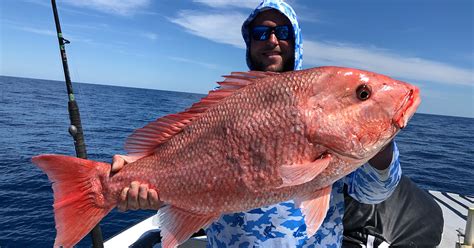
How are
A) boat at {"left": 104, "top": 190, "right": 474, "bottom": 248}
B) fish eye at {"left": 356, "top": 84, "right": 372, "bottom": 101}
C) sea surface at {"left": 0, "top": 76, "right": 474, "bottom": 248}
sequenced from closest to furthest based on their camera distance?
fish eye at {"left": 356, "top": 84, "right": 372, "bottom": 101} → boat at {"left": 104, "top": 190, "right": 474, "bottom": 248} → sea surface at {"left": 0, "top": 76, "right": 474, "bottom": 248}

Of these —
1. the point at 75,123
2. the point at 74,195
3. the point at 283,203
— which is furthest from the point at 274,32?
the point at 75,123

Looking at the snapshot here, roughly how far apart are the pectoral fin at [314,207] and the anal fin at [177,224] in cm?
59

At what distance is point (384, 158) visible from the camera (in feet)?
6.59

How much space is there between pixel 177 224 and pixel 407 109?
1.44 meters

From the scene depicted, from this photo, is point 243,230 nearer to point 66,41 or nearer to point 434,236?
point 434,236

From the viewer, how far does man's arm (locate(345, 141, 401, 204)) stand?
6.60 feet

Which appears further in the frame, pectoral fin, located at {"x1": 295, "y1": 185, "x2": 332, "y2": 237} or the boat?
the boat

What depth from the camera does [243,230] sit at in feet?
8.19

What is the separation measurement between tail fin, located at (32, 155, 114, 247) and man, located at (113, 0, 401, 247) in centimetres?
14

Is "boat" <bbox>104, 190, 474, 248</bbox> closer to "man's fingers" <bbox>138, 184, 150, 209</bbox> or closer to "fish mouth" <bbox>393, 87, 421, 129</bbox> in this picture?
"man's fingers" <bbox>138, 184, 150, 209</bbox>

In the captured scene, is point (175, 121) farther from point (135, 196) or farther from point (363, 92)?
point (363, 92)

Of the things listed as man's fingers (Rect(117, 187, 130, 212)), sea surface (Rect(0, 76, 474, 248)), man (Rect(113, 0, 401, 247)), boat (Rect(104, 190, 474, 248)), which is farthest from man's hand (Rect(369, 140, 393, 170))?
sea surface (Rect(0, 76, 474, 248))

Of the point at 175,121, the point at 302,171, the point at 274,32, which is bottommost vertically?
the point at 302,171

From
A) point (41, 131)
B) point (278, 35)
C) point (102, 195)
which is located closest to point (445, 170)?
point (278, 35)
